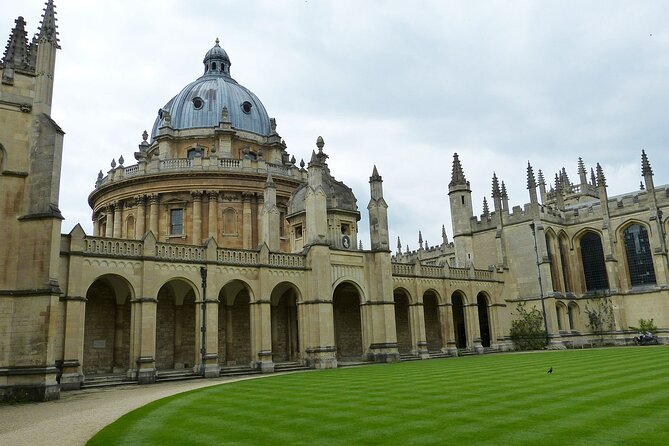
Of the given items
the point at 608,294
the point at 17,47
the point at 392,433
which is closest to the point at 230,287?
the point at 17,47

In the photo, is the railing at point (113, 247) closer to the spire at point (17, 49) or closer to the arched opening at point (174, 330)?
the arched opening at point (174, 330)

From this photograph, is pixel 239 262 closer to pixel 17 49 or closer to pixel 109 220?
pixel 17 49

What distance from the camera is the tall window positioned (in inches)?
1733

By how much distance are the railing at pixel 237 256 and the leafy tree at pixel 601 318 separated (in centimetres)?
3191

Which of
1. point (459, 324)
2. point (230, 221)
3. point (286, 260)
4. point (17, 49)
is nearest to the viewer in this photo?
point (17, 49)

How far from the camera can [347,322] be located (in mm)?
39938

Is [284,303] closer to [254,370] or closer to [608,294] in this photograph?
[254,370]

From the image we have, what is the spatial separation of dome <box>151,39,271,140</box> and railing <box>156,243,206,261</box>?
2085cm

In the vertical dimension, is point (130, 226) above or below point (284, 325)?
above

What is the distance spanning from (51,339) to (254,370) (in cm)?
1274

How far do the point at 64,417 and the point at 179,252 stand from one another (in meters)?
15.5

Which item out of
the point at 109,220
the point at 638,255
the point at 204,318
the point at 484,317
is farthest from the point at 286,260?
the point at 638,255

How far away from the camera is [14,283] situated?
19.5 meters

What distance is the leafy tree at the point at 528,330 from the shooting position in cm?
4566
